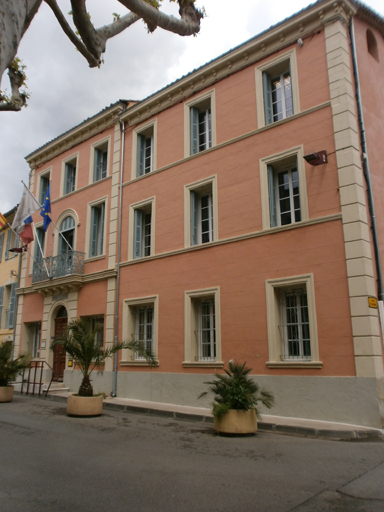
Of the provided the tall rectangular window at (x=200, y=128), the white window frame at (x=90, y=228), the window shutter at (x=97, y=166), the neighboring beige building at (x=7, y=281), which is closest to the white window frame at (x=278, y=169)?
the tall rectangular window at (x=200, y=128)

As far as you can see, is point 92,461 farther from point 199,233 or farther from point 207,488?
point 199,233

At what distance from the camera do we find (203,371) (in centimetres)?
1272

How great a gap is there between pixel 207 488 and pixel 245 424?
3.64 metres

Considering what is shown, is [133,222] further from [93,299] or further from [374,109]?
[374,109]

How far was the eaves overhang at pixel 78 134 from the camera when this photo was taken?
1780 cm

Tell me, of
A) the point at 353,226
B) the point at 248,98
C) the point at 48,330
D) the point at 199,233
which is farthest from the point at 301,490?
the point at 48,330

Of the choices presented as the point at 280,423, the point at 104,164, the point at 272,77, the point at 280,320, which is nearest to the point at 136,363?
the point at 280,320

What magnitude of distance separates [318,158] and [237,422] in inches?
250

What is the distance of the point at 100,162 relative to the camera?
62.1 ft

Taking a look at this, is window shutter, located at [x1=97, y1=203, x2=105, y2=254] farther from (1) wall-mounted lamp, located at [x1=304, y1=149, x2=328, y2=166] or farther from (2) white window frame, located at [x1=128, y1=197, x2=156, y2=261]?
(1) wall-mounted lamp, located at [x1=304, y1=149, x2=328, y2=166]

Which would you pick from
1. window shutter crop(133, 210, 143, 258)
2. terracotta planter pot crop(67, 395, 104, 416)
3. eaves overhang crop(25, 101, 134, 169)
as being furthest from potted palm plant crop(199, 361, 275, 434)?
eaves overhang crop(25, 101, 134, 169)

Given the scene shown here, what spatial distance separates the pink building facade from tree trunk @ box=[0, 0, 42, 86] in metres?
8.77

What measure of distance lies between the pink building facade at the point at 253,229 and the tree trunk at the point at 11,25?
877 cm

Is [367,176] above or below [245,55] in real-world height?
below
